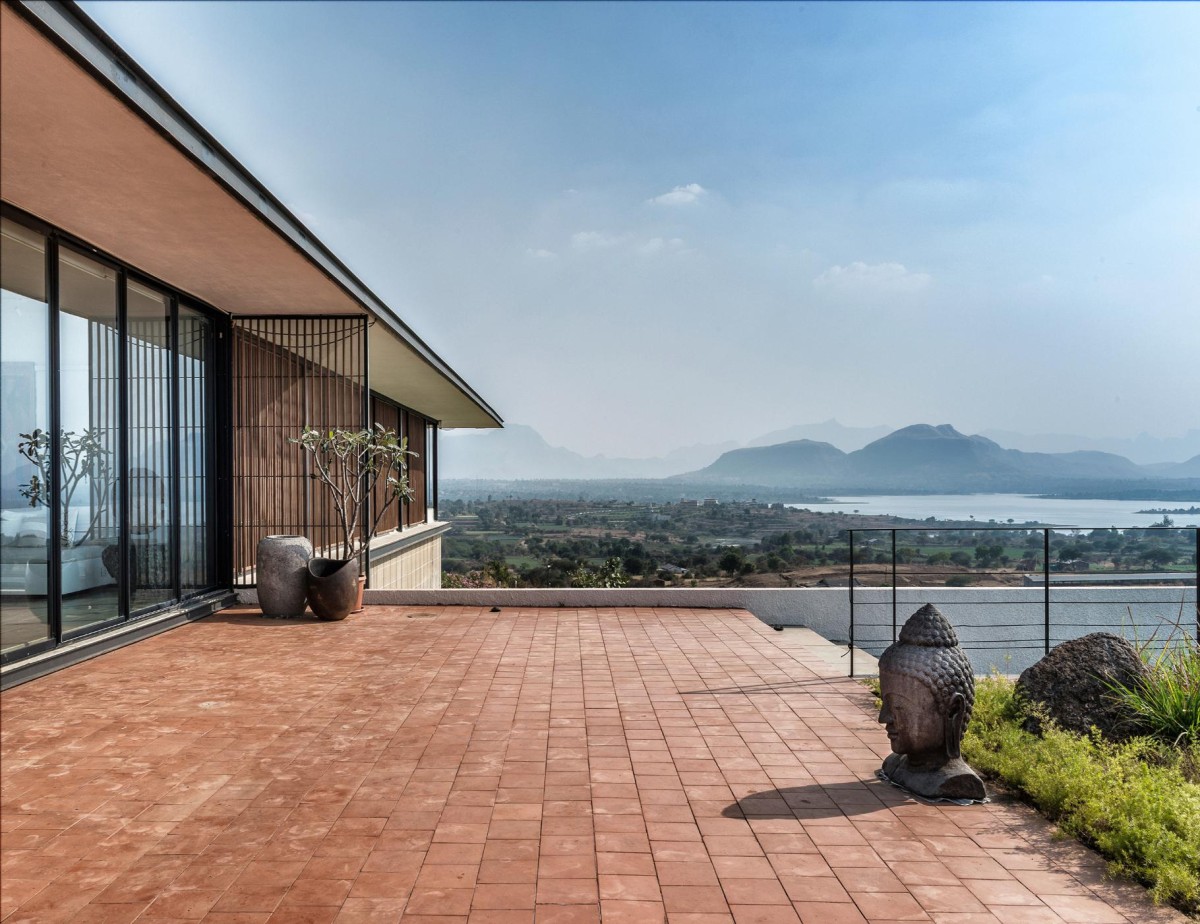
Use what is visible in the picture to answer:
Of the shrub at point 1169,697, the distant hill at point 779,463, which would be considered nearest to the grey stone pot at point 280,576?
the shrub at point 1169,697

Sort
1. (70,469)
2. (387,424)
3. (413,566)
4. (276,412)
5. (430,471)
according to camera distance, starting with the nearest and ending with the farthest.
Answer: (70,469), (276,412), (387,424), (413,566), (430,471)

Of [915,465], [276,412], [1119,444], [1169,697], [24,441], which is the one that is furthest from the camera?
[915,465]

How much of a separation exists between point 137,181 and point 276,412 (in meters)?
4.64

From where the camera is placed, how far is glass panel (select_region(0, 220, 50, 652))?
15.2 feet

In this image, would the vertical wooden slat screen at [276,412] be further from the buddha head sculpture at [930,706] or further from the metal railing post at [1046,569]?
the metal railing post at [1046,569]

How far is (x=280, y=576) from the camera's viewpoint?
24.2 feet

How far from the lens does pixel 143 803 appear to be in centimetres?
312

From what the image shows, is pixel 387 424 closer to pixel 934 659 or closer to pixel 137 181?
pixel 137 181

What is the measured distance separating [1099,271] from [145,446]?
28.2 m

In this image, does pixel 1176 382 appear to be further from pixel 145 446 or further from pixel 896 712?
pixel 145 446

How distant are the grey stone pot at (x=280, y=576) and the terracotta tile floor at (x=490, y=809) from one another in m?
1.96

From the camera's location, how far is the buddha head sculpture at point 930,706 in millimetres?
3182

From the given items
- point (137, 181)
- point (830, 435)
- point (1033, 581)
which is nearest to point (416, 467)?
point (137, 181)

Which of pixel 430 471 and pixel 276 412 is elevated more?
pixel 276 412
